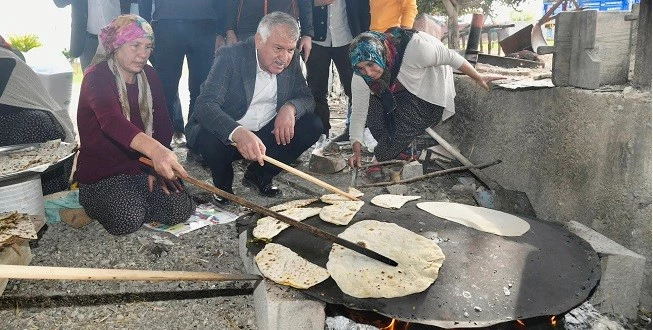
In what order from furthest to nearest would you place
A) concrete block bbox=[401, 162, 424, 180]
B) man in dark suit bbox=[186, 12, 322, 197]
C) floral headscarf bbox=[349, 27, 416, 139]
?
concrete block bbox=[401, 162, 424, 180], floral headscarf bbox=[349, 27, 416, 139], man in dark suit bbox=[186, 12, 322, 197]

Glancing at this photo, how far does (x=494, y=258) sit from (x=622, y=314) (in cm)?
74

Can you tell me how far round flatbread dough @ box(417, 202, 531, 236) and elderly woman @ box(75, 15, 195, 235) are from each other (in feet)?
5.20

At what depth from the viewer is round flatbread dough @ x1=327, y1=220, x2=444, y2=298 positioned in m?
1.82

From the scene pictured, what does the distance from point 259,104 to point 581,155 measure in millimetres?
2156

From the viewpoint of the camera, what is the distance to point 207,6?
4.28m

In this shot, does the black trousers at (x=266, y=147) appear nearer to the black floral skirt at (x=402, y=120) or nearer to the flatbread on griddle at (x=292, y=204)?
the black floral skirt at (x=402, y=120)

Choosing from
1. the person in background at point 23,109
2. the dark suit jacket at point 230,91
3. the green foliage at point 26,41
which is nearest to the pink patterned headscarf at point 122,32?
the dark suit jacket at point 230,91

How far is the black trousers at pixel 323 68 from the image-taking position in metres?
4.61

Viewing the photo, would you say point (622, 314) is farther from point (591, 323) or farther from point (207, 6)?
point (207, 6)

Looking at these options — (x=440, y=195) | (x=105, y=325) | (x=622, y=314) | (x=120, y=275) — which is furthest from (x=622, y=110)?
(x=105, y=325)

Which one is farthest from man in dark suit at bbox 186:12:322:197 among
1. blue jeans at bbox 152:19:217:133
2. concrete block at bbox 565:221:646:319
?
concrete block at bbox 565:221:646:319

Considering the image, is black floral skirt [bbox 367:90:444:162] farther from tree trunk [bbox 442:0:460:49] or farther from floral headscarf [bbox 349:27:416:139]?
tree trunk [bbox 442:0:460:49]

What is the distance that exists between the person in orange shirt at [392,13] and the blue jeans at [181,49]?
57.6 inches

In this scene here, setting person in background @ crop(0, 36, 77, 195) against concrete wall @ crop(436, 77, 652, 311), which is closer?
concrete wall @ crop(436, 77, 652, 311)
